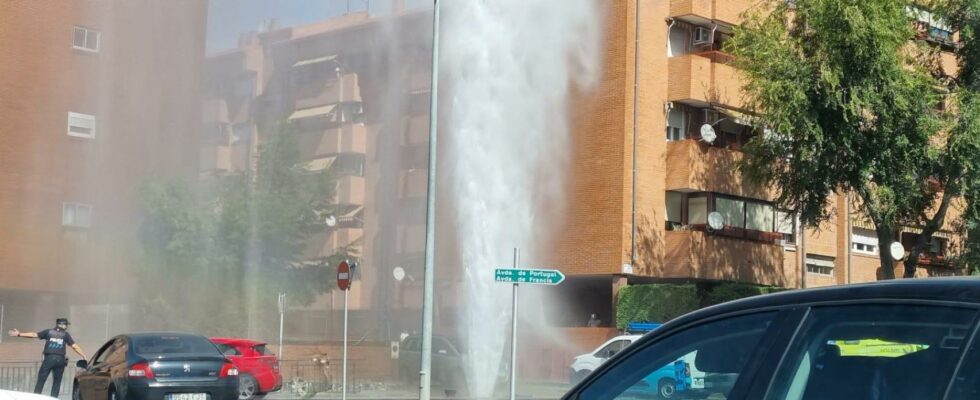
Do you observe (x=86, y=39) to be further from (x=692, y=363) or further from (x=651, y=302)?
(x=692, y=363)

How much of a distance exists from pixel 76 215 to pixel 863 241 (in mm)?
26254

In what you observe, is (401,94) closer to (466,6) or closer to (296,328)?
(466,6)

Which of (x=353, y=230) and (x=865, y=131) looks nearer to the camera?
(x=865, y=131)

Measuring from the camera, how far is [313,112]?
34062mm

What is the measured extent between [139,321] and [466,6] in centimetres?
1272

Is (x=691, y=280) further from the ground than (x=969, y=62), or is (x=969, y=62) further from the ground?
(x=969, y=62)

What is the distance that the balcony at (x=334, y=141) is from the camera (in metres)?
33.2

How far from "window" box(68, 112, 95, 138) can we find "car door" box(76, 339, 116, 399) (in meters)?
15.6

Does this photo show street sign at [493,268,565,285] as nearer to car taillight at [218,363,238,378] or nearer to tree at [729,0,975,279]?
car taillight at [218,363,238,378]

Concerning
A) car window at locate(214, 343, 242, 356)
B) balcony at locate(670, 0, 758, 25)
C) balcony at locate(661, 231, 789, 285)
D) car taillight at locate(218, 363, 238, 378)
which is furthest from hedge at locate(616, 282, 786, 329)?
car taillight at locate(218, 363, 238, 378)

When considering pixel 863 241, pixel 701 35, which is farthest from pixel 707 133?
pixel 863 241

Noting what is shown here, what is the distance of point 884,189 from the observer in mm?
28484

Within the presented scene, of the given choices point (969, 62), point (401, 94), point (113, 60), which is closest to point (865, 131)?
A: point (969, 62)

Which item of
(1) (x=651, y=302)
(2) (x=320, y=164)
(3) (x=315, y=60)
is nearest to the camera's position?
(3) (x=315, y=60)
